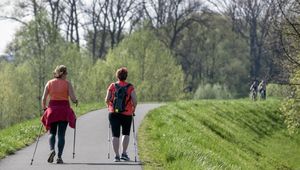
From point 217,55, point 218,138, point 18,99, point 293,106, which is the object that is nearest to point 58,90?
point 218,138

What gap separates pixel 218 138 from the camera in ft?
74.1

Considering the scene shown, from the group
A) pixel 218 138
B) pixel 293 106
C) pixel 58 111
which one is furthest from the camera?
pixel 293 106

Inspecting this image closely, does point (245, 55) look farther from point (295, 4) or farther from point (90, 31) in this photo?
point (295, 4)

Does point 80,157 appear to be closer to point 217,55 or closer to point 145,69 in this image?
point 145,69

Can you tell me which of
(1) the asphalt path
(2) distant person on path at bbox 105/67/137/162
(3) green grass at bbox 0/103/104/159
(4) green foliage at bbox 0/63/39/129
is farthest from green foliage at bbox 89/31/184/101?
(2) distant person on path at bbox 105/67/137/162

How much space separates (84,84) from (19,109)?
733 cm

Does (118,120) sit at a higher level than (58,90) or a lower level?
lower

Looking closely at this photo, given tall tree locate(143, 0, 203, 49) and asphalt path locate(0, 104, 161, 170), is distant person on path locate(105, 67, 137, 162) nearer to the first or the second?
asphalt path locate(0, 104, 161, 170)

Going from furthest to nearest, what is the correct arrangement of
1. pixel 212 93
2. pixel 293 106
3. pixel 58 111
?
pixel 212 93 < pixel 293 106 < pixel 58 111

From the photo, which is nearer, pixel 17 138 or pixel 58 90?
pixel 58 90

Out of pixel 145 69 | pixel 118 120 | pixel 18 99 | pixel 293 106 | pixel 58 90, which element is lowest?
pixel 18 99

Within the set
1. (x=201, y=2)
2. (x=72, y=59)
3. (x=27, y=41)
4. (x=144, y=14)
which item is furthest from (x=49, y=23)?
(x=201, y=2)

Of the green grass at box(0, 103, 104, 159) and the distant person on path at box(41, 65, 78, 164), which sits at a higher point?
the distant person on path at box(41, 65, 78, 164)

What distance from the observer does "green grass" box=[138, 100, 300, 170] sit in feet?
41.8
